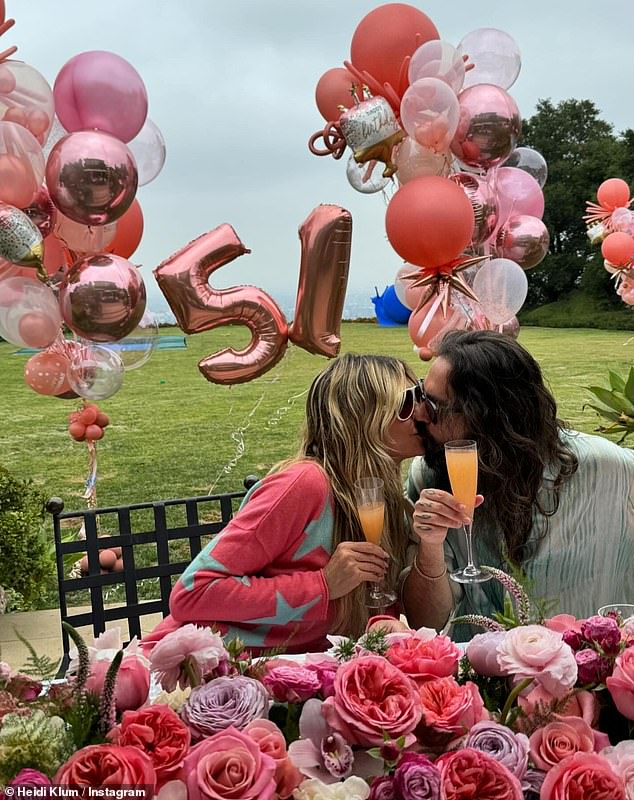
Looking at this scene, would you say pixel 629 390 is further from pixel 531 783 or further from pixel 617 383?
pixel 531 783

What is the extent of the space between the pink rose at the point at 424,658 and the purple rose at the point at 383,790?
151 mm

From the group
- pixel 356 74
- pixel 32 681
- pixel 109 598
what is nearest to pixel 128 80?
pixel 356 74

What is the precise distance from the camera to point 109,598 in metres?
4.27

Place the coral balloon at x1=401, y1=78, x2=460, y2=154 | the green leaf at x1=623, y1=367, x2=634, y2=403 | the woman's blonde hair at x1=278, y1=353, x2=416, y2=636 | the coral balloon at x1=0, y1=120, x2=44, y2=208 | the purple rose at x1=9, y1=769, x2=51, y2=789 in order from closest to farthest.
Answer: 1. the purple rose at x1=9, y1=769, x2=51, y2=789
2. the woman's blonde hair at x1=278, y1=353, x2=416, y2=636
3. the coral balloon at x1=0, y1=120, x2=44, y2=208
4. the coral balloon at x1=401, y1=78, x2=460, y2=154
5. the green leaf at x1=623, y1=367, x2=634, y2=403

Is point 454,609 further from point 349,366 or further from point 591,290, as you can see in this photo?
point 591,290

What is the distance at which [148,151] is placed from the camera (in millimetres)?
2588

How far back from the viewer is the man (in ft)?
5.66

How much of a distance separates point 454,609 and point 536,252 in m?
1.55

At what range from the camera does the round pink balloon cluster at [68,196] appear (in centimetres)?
202

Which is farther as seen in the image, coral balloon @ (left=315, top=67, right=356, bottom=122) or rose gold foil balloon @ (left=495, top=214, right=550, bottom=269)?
rose gold foil balloon @ (left=495, top=214, right=550, bottom=269)

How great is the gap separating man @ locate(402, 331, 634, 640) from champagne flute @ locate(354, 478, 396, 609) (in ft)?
0.33

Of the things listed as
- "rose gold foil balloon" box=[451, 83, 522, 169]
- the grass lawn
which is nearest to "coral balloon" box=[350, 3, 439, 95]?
"rose gold foil balloon" box=[451, 83, 522, 169]

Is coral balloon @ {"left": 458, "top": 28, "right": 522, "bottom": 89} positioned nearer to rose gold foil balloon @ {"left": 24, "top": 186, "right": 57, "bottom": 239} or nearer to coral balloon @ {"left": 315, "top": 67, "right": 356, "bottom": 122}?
coral balloon @ {"left": 315, "top": 67, "right": 356, "bottom": 122}

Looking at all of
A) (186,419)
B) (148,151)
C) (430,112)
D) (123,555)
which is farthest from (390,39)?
(186,419)
